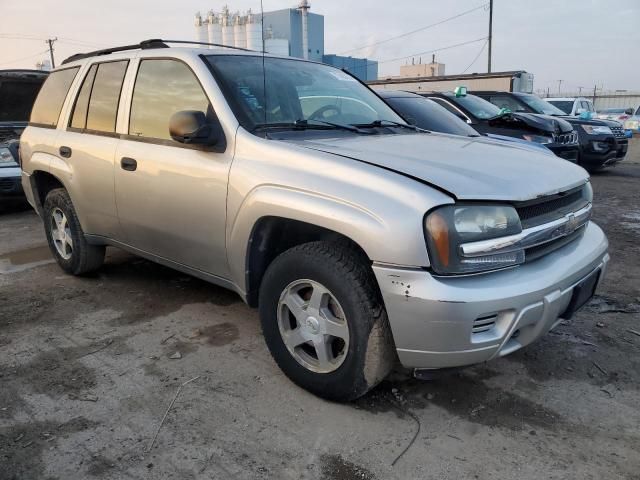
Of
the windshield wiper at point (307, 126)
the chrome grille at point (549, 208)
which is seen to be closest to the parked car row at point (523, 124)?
the windshield wiper at point (307, 126)

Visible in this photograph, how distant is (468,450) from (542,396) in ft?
Answer: 2.16

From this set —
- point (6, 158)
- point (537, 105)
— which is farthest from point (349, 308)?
point (537, 105)

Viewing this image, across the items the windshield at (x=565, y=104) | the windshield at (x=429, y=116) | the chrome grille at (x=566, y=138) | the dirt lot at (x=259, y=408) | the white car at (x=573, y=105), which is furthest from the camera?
the windshield at (x=565, y=104)

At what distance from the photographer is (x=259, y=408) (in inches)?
106

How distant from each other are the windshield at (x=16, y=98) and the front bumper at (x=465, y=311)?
8.25m

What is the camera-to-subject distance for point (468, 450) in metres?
2.35

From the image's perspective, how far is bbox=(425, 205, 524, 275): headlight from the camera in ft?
7.18

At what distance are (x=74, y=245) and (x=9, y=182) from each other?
12.1 ft

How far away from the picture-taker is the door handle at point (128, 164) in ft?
11.5

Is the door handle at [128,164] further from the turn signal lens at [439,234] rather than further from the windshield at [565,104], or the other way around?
the windshield at [565,104]

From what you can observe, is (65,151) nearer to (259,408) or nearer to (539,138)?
(259,408)

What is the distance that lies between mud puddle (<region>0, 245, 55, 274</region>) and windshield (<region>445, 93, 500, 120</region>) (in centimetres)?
722

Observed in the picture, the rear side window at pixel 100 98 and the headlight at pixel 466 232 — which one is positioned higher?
the rear side window at pixel 100 98

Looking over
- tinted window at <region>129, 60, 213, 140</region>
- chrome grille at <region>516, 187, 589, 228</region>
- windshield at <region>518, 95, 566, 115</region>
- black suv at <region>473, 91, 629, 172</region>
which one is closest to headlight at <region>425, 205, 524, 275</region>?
chrome grille at <region>516, 187, 589, 228</region>
